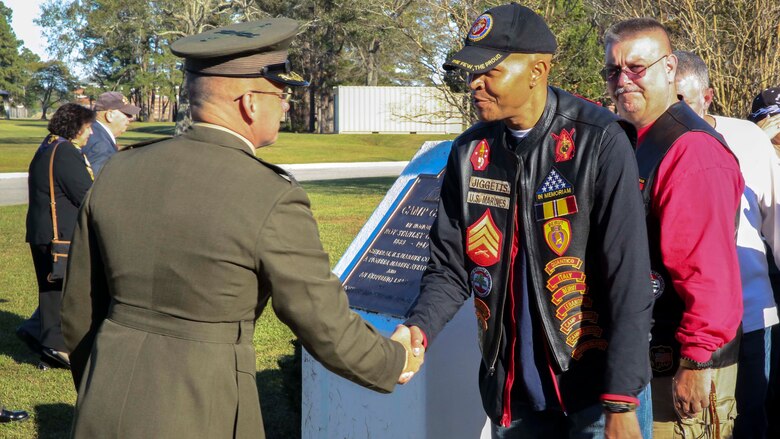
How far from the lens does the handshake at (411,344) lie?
116 inches

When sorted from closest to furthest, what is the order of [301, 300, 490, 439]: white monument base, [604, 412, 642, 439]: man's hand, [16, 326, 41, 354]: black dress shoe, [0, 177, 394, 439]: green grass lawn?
[604, 412, 642, 439]: man's hand, [301, 300, 490, 439]: white monument base, [0, 177, 394, 439]: green grass lawn, [16, 326, 41, 354]: black dress shoe

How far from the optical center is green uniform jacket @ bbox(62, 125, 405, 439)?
228 centimetres

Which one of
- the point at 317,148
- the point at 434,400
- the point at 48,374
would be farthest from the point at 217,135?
the point at 317,148

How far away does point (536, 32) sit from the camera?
9.39ft

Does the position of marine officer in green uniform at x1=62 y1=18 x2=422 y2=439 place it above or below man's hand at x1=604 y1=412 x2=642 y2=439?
above

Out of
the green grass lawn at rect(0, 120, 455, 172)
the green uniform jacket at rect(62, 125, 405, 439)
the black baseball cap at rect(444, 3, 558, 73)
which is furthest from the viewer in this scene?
the green grass lawn at rect(0, 120, 455, 172)

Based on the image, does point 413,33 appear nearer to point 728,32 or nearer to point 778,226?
point 728,32

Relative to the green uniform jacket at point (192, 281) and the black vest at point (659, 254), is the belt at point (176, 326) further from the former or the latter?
the black vest at point (659, 254)

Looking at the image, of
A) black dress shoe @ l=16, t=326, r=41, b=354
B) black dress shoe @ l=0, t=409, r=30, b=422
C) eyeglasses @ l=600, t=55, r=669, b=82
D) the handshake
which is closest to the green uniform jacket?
the handshake

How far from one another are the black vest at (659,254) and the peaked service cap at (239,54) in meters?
1.30

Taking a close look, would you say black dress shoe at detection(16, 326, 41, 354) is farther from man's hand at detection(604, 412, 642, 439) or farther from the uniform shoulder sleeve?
man's hand at detection(604, 412, 642, 439)

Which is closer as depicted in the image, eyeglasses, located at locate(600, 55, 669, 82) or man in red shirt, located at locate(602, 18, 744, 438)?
man in red shirt, located at locate(602, 18, 744, 438)

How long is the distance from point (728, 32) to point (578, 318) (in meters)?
9.09

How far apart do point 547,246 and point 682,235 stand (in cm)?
48
